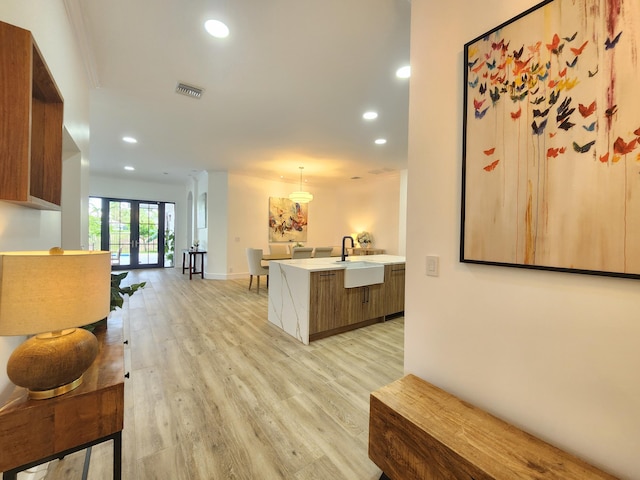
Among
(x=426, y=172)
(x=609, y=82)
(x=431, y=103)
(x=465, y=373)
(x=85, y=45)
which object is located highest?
(x=85, y=45)

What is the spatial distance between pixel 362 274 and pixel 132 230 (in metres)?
8.36

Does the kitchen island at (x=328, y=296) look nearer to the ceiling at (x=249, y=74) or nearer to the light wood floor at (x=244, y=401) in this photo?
the light wood floor at (x=244, y=401)

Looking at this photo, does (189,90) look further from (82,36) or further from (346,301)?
(346,301)

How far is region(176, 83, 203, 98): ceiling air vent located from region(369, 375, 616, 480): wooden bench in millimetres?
3469

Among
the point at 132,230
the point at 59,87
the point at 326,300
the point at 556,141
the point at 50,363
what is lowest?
the point at 326,300

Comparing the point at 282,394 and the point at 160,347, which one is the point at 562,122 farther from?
the point at 160,347

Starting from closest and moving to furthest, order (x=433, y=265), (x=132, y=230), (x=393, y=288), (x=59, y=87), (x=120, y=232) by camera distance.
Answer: (x=433, y=265) → (x=59, y=87) → (x=393, y=288) → (x=120, y=232) → (x=132, y=230)

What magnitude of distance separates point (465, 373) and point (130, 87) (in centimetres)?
414

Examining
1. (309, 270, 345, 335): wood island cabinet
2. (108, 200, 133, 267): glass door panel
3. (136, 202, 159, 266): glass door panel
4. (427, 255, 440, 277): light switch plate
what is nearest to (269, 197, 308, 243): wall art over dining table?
(136, 202, 159, 266): glass door panel

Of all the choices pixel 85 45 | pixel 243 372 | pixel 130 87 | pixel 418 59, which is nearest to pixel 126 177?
pixel 130 87

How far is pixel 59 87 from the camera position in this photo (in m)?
1.79

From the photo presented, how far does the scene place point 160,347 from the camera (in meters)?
3.03

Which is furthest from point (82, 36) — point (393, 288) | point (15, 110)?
point (393, 288)

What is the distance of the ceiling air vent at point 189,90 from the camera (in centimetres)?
300
